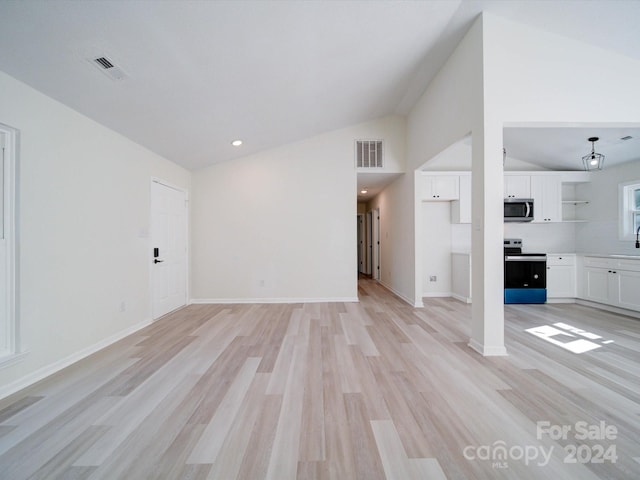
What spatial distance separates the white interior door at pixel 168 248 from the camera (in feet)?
13.5

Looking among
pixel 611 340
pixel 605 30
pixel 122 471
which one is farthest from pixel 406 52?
pixel 122 471

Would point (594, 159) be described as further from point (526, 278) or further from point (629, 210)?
point (526, 278)

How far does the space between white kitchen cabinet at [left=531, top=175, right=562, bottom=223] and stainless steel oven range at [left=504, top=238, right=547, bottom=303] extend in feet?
2.59

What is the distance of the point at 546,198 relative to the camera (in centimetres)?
517

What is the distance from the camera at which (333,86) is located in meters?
3.60

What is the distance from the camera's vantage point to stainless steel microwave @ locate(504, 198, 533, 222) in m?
5.03

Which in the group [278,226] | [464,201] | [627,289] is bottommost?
[627,289]

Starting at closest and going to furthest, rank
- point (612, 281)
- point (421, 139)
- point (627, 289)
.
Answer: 1. point (627, 289)
2. point (612, 281)
3. point (421, 139)

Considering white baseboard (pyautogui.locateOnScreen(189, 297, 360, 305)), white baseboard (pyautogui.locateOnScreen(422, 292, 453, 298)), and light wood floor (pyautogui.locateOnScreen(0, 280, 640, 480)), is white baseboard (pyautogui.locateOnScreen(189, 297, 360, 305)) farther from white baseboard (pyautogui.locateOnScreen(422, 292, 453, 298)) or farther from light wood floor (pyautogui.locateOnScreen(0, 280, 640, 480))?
light wood floor (pyautogui.locateOnScreen(0, 280, 640, 480))

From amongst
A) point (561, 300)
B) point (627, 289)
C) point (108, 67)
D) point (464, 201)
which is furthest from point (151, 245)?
point (627, 289)

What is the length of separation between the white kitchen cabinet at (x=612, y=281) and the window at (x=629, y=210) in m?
0.70

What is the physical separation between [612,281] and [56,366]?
24.0ft

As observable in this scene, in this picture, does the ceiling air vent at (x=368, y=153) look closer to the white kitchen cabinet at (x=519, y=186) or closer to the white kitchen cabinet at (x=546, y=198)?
the white kitchen cabinet at (x=519, y=186)

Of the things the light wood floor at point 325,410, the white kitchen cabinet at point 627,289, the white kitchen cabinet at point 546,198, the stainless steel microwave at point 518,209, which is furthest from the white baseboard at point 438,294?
the white kitchen cabinet at point 627,289
